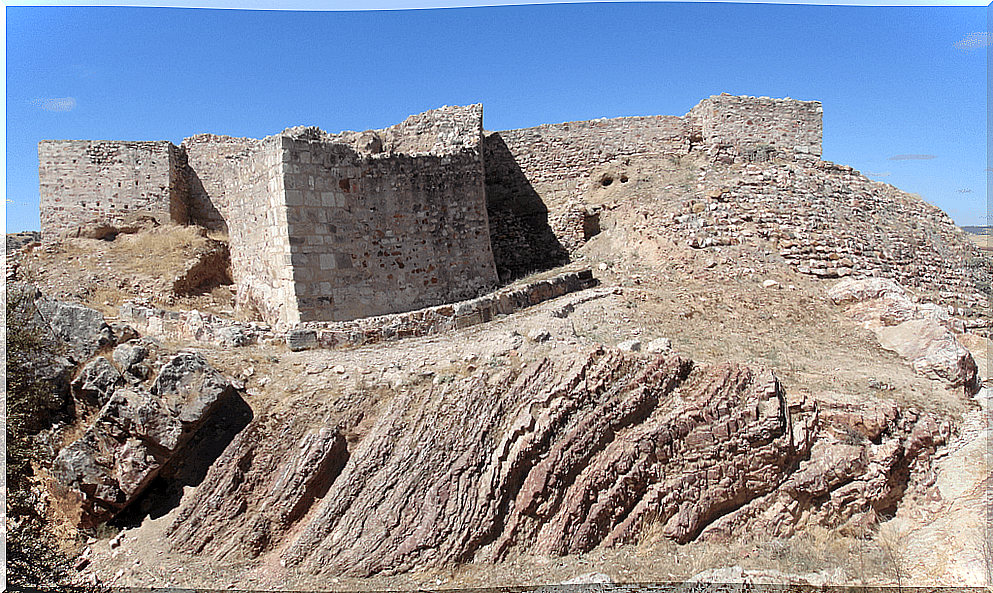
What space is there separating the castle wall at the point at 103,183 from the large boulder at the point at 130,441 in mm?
10894

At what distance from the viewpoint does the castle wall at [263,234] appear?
9.01 m

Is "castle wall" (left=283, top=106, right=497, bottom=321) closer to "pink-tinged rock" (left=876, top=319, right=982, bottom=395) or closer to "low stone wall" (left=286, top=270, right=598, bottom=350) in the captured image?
"low stone wall" (left=286, top=270, right=598, bottom=350)

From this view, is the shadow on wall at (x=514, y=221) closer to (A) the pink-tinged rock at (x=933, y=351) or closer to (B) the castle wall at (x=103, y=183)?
(A) the pink-tinged rock at (x=933, y=351)

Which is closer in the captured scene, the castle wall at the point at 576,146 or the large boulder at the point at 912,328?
the large boulder at the point at 912,328

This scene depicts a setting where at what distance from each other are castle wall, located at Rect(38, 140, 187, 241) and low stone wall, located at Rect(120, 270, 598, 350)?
8.30 m

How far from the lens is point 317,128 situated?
40.2 ft

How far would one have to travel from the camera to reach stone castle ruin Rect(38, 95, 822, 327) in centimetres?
923

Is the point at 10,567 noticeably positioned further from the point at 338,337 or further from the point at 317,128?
the point at 317,128

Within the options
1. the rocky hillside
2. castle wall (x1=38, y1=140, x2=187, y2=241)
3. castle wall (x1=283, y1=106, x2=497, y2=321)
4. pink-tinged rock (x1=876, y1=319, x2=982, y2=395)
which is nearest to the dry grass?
castle wall (x1=38, y1=140, x2=187, y2=241)

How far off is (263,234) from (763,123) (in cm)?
1201

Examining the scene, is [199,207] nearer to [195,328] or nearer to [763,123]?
[195,328]

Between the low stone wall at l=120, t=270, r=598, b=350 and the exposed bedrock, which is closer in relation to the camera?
the exposed bedrock

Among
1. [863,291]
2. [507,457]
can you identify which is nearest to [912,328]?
[863,291]

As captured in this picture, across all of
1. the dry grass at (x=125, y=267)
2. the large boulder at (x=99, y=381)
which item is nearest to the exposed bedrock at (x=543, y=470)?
the large boulder at (x=99, y=381)
